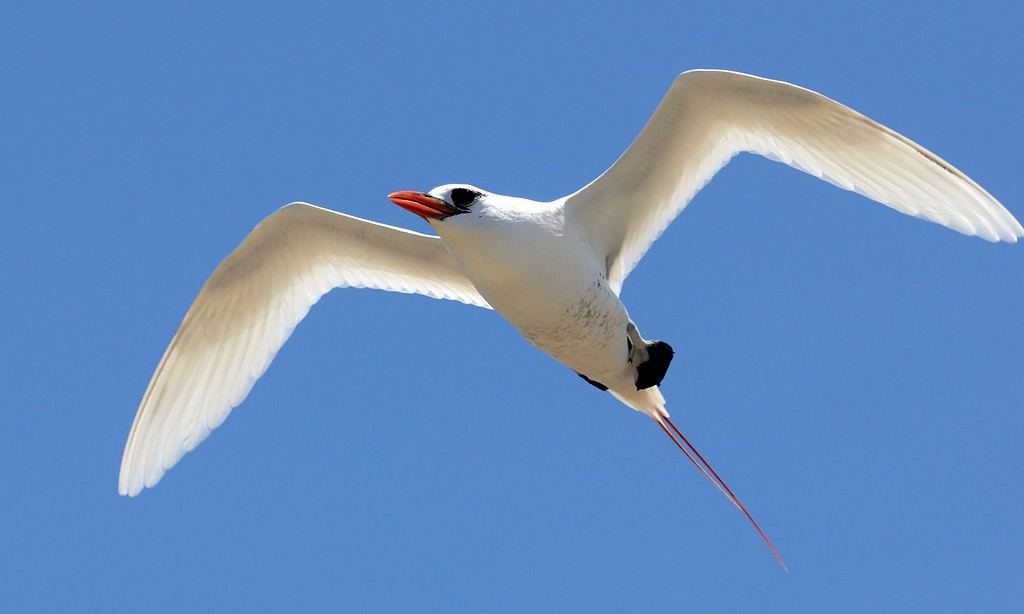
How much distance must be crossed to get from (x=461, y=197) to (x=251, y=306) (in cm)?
293

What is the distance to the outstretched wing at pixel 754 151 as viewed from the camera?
34.8 feet

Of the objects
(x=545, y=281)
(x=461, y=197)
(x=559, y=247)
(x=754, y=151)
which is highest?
(x=754, y=151)

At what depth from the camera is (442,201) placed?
33.7 ft

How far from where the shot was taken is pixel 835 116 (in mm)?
10883

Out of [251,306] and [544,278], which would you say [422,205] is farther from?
[251,306]

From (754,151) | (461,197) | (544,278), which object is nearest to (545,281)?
(544,278)

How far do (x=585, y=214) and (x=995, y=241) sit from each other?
10.2ft

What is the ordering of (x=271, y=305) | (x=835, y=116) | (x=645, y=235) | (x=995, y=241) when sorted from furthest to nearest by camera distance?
(x=271, y=305)
(x=645, y=235)
(x=835, y=116)
(x=995, y=241)

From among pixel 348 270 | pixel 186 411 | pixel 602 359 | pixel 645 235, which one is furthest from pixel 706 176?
pixel 186 411

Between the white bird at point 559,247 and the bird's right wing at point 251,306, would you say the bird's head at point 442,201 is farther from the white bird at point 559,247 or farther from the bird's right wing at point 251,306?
the bird's right wing at point 251,306

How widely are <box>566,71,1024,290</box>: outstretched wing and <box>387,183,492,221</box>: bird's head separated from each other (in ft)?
3.76

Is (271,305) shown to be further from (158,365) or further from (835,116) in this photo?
(835,116)

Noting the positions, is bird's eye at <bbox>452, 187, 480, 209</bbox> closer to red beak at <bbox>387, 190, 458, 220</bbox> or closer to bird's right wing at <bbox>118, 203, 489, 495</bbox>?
Result: red beak at <bbox>387, 190, 458, 220</bbox>

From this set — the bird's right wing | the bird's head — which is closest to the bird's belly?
the bird's head
